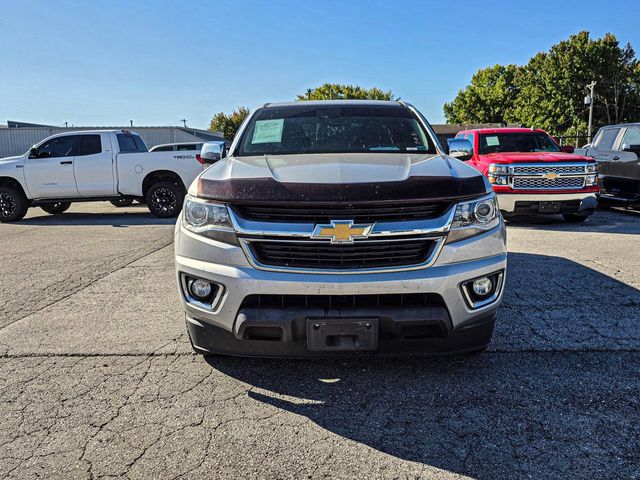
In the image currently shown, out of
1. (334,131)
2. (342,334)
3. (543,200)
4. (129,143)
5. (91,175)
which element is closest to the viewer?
(342,334)

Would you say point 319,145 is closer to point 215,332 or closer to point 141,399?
point 215,332

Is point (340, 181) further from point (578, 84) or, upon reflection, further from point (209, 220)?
point (578, 84)

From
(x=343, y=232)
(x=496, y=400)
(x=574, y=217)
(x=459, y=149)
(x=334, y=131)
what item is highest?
(x=334, y=131)

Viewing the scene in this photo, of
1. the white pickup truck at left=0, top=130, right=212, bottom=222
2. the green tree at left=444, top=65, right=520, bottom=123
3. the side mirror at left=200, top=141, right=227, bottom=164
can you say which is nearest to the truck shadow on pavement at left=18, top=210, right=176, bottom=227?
the white pickup truck at left=0, top=130, right=212, bottom=222

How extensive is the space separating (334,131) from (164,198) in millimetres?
7997

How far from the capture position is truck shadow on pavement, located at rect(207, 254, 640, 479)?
7.30 feet

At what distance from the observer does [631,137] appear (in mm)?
10117

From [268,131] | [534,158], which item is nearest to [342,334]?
[268,131]

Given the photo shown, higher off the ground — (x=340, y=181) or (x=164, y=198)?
(x=340, y=181)

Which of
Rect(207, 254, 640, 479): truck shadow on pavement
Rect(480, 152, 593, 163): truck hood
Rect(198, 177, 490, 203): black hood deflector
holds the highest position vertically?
Rect(480, 152, 593, 163): truck hood

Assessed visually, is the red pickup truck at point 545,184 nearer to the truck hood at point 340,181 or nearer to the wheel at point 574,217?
the wheel at point 574,217

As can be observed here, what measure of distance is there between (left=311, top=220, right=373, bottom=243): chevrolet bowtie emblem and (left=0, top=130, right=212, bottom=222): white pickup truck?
29.3 feet

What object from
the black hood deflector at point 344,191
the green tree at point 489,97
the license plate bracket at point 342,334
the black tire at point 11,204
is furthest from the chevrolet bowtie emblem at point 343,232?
the green tree at point 489,97

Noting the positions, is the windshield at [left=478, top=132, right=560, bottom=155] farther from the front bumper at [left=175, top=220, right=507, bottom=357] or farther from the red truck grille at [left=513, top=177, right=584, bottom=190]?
the front bumper at [left=175, top=220, right=507, bottom=357]
